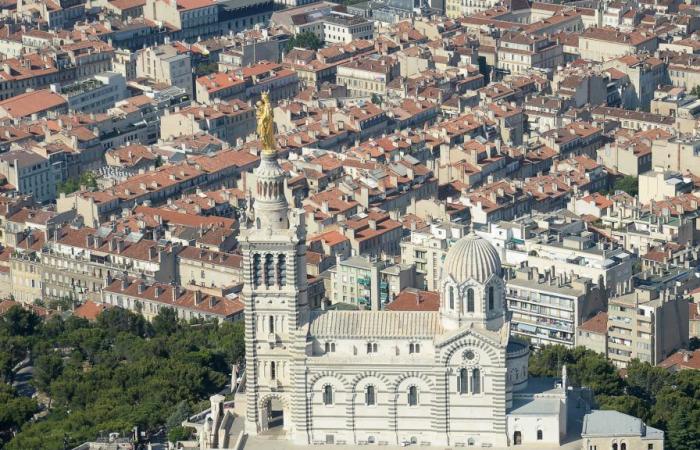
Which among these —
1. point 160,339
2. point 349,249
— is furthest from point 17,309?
point 349,249

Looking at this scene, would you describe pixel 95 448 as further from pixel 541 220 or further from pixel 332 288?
pixel 541 220

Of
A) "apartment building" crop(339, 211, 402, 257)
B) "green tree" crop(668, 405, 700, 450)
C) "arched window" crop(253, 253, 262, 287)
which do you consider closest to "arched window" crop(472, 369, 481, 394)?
"arched window" crop(253, 253, 262, 287)

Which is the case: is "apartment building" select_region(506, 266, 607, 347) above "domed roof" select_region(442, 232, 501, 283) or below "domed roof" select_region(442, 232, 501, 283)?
below

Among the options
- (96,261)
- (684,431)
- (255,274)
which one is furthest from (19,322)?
(684,431)

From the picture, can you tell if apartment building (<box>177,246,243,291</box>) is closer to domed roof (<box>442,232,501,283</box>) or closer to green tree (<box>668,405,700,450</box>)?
green tree (<box>668,405,700,450</box>)

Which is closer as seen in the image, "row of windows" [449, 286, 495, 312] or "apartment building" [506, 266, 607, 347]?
"row of windows" [449, 286, 495, 312]

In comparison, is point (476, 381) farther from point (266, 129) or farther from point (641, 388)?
point (641, 388)

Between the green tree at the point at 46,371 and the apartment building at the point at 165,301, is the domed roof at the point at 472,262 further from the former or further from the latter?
the apartment building at the point at 165,301
